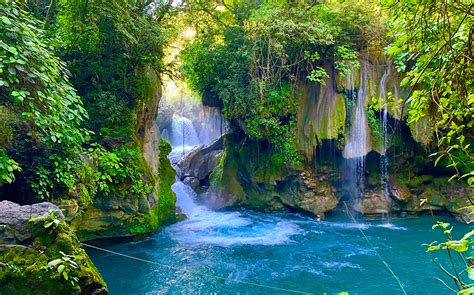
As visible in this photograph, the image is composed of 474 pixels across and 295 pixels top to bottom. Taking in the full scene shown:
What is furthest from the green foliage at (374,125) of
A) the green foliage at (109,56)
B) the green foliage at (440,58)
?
the green foliage at (440,58)

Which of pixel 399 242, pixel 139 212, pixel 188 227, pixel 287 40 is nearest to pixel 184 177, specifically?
pixel 188 227

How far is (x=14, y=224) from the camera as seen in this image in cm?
307

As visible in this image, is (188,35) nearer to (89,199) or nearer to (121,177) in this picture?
(121,177)

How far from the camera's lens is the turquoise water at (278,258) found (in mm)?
6191

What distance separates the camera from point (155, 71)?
10.3 m

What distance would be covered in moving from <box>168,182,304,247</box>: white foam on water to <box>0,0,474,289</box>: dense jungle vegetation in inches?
82.0

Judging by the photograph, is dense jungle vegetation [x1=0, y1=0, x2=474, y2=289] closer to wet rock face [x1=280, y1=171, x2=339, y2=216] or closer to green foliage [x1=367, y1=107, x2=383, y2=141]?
green foliage [x1=367, y1=107, x2=383, y2=141]

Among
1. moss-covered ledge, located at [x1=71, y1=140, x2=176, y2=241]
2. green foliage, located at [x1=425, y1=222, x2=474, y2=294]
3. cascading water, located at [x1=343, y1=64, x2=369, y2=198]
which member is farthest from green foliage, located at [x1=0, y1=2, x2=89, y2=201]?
cascading water, located at [x1=343, y1=64, x2=369, y2=198]

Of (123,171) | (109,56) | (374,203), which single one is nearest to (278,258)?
(123,171)

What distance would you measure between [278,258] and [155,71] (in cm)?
692

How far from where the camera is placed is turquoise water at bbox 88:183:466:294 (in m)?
6.19

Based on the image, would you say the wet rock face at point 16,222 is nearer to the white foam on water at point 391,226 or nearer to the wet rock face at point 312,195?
the wet rock face at point 312,195

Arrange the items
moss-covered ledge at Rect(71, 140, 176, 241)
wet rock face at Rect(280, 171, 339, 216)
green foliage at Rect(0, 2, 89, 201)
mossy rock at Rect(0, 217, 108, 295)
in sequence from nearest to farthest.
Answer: mossy rock at Rect(0, 217, 108, 295) < green foliage at Rect(0, 2, 89, 201) < moss-covered ledge at Rect(71, 140, 176, 241) < wet rock face at Rect(280, 171, 339, 216)

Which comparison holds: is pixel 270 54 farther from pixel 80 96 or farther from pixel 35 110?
pixel 35 110
